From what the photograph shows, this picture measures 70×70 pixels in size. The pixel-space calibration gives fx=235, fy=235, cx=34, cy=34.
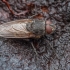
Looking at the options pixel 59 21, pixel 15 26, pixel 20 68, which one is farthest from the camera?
pixel 15 26

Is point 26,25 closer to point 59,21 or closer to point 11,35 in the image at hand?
point 11,35

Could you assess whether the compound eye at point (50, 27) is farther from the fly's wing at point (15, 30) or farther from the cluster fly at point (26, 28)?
the fly's wing at point (15, 30)

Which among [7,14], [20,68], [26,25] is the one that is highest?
[7,14]

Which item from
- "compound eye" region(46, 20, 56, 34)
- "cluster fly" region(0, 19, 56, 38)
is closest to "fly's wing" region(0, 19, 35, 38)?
"cluster fly" region(0, 19, 56, 38)

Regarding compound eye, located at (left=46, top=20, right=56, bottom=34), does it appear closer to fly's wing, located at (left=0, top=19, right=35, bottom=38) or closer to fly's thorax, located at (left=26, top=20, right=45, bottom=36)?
fly's thorax, located at (left=26, top=20, right=45, bottom=36)

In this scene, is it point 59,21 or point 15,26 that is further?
point 15,26

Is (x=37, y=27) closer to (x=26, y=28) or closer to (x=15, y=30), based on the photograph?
(x=26, y=28)

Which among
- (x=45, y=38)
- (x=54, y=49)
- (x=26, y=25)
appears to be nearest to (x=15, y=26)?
(x=26, y=25)

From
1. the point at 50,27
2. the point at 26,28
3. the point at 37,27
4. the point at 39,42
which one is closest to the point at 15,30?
the point at 26,28
